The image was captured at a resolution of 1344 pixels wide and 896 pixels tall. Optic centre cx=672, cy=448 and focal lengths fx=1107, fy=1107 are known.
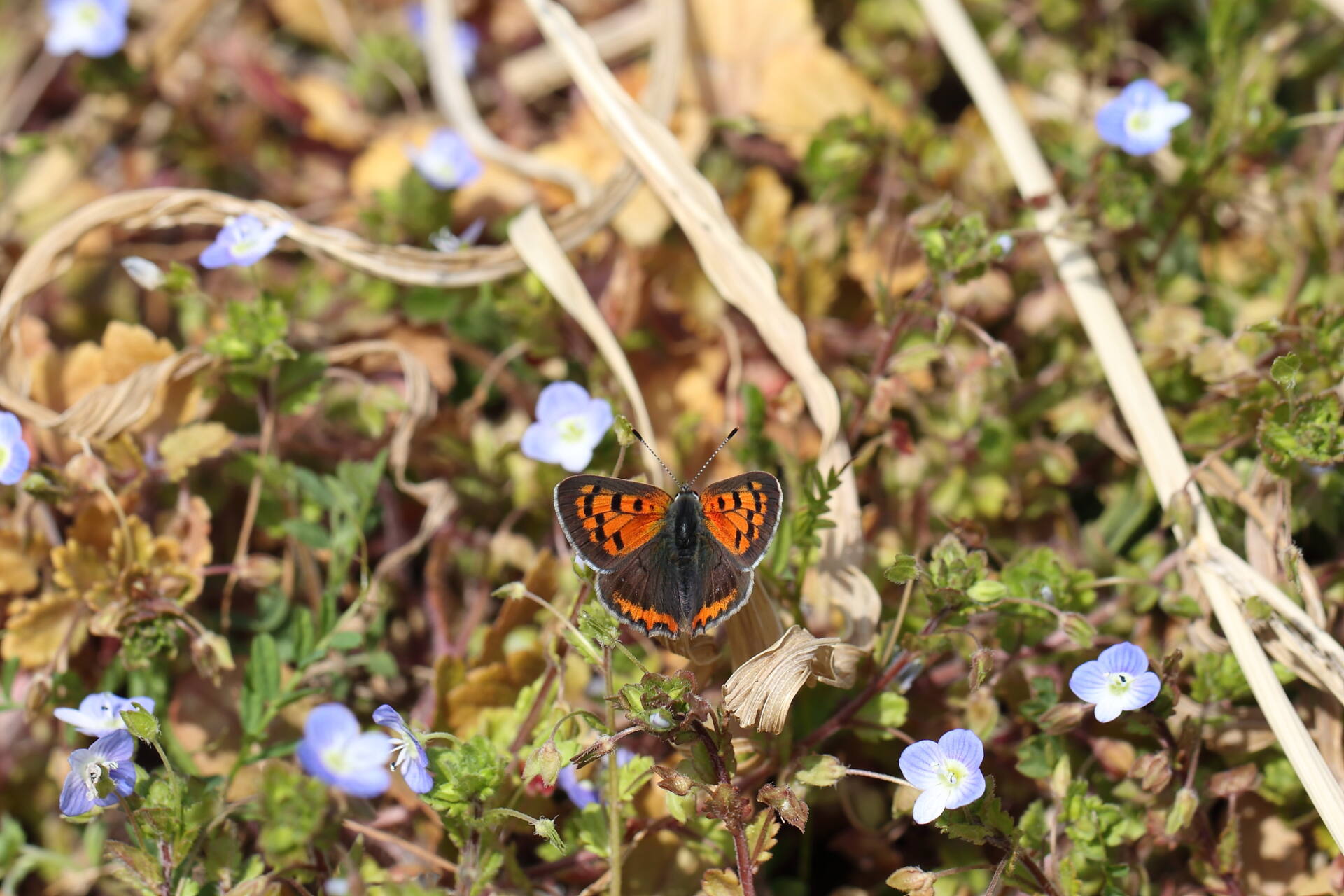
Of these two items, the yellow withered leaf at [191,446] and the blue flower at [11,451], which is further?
the yellow withered leaf at [191,446]

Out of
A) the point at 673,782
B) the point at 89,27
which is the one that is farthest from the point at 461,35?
the point at 673,782

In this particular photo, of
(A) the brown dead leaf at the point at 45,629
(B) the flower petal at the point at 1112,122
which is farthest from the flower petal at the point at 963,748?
(A) the brown dead leaf at the point at 45,629

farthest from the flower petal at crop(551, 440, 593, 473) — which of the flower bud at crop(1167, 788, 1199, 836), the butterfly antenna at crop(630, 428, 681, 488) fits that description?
the flower bud at crop(1167, 788, 1199, 836)

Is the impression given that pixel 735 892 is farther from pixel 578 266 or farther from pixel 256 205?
pixel 256 205

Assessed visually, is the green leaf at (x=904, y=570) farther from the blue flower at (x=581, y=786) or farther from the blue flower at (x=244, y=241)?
the blue flower at (x=244, y=241)

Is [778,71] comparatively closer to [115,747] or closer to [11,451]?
[11,451]

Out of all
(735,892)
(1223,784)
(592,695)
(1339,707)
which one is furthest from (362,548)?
(1339,707)
